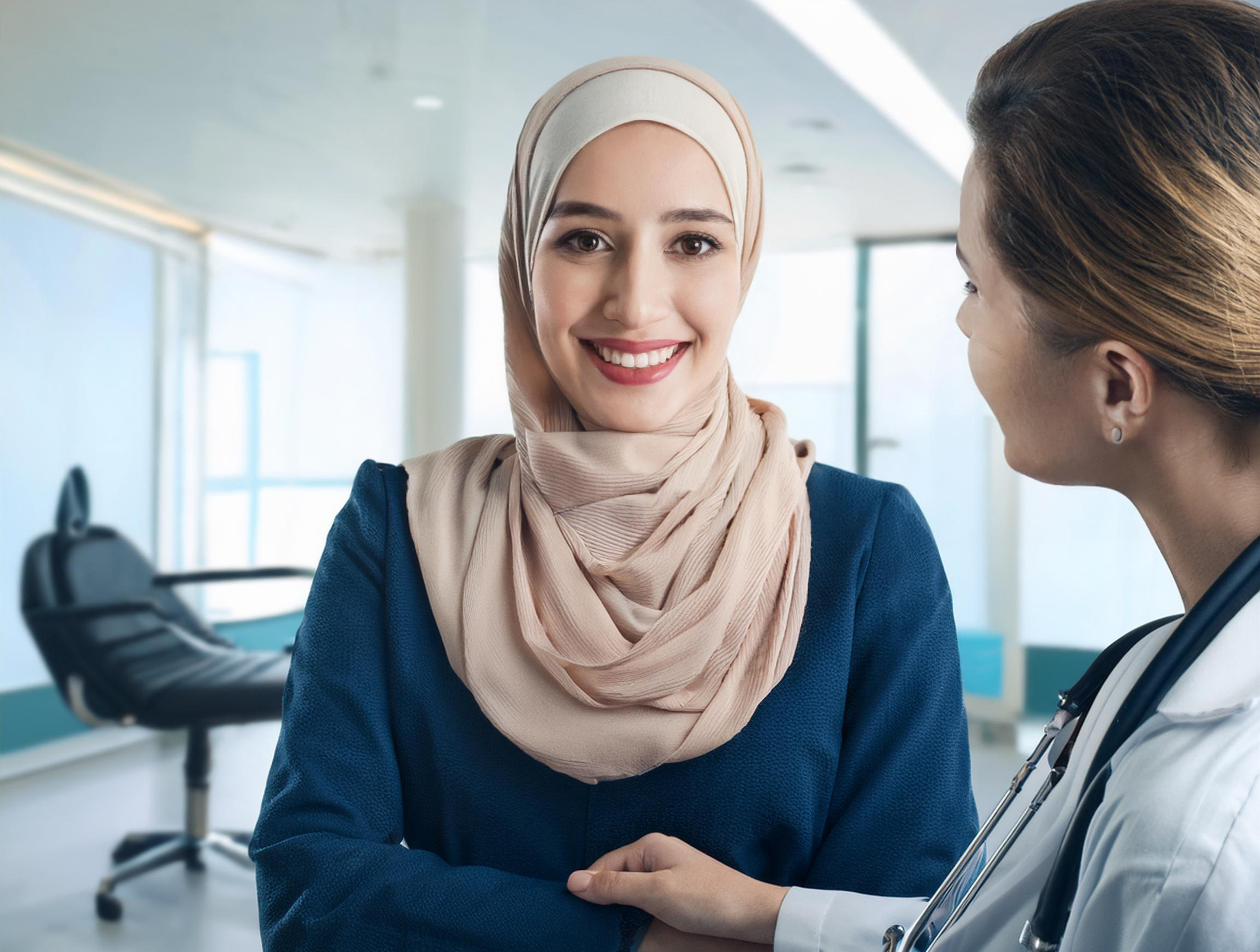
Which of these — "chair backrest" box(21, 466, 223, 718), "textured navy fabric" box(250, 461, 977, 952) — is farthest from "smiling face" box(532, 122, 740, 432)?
"chair backrest" box(21, 466, 223, 718)

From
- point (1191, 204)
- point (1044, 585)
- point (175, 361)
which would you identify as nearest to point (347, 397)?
point (175, 361)

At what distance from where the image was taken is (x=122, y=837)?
3402 millimetres

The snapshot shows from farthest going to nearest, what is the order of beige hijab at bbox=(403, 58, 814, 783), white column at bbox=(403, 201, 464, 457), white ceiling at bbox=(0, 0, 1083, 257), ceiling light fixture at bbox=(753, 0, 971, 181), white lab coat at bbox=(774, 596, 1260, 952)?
white column at bbox=(403, 201, 464, 457), ceiling light fixture at bbox=(753, 0, 971, 181), white ceiling at bbox=(0, 0, 1083, 257), beige hijab at bbox=(403, 58, 814, 783), white lab coat at bbox=(774, 596, 1260, 952)

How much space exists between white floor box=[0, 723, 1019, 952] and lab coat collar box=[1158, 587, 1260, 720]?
2439mm

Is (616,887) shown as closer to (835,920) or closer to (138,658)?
(835,920)

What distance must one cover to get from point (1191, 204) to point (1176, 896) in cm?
39

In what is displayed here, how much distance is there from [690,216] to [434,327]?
3680 millimetres

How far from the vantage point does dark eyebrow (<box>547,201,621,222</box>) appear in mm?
955

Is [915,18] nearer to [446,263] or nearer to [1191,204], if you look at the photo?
[446,263]

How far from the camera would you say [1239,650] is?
0.59 metres

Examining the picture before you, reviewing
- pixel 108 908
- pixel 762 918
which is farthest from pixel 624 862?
pixel 108 908

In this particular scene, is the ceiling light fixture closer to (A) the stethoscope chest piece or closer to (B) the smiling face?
(B) the smiling face

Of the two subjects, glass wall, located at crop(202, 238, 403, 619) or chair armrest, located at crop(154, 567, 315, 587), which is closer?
chair armrest, located at crop(154, 567, 315, 587)

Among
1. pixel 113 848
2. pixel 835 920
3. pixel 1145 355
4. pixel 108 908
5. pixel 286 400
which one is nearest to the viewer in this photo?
pixel 1145 355
